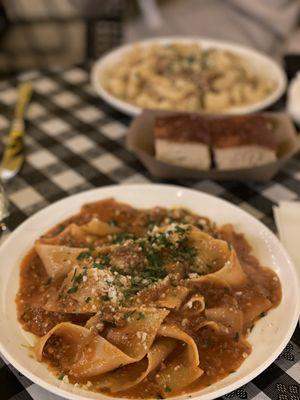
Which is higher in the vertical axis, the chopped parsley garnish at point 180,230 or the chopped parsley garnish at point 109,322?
the chopped parsley garnish at point 180,230

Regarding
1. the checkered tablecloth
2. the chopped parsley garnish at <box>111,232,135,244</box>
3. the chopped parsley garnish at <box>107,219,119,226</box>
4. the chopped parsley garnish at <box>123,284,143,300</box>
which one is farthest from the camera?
the checkered tablecloth

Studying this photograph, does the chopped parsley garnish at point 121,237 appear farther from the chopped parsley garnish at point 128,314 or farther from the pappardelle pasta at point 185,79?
the pappardelle pasta at point 185,79

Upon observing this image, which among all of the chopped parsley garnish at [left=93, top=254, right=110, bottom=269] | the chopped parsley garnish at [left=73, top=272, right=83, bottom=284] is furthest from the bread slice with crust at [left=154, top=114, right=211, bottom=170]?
the chopped parsley garnish at [left=73, top=272, right=83, bottom=284]

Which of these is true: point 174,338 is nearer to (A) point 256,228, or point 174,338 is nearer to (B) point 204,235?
(B) point 204,235

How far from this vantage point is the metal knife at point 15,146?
7.66ft

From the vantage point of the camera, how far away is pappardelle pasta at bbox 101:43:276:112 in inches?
109

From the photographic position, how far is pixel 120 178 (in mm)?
2373

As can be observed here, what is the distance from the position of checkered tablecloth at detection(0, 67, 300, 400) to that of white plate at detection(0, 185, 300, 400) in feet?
0.35

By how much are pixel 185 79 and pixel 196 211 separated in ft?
3.80

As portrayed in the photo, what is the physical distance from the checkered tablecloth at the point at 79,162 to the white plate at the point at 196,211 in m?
0.11

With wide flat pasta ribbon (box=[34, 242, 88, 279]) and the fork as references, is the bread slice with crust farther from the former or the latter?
wide flat pasta ribbon (box=[34, 242, 88, 279])

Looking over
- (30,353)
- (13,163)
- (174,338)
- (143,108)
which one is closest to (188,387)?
(174,338)

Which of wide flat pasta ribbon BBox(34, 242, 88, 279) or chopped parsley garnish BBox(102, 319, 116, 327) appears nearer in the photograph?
chopped parsley garnish BBox(102, 319, 116, 327)

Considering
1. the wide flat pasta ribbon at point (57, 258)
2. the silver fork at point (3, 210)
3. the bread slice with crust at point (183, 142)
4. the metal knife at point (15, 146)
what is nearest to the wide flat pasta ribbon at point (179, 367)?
the wide flat pasta ribbon at point (57, 258)
